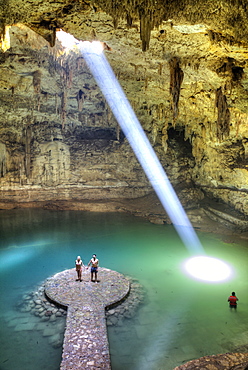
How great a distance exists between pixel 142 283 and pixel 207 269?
2682 millimetres

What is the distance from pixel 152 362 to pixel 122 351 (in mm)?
613

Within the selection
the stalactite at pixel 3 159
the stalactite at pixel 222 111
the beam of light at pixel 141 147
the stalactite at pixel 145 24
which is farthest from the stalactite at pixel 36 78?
the stalactite at pixel 145 24

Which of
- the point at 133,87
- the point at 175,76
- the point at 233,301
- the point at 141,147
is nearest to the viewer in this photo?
the point at 233,301

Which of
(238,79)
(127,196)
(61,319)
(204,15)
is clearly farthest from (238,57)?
(127,196)

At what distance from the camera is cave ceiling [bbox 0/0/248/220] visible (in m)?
5.73

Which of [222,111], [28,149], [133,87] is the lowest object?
[28,149]

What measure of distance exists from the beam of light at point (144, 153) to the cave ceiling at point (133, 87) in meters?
0.60

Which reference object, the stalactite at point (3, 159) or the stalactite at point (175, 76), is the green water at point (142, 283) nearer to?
the stalactite at point (3, 159)

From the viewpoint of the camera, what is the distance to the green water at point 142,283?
205 inches

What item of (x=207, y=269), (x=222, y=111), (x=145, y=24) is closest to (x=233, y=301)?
(x=207, y=269)

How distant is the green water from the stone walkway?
0.26 m

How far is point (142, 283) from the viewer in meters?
8.19

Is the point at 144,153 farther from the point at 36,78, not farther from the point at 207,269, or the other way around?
the point at 207,269

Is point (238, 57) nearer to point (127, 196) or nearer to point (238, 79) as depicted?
point (238, 79)
